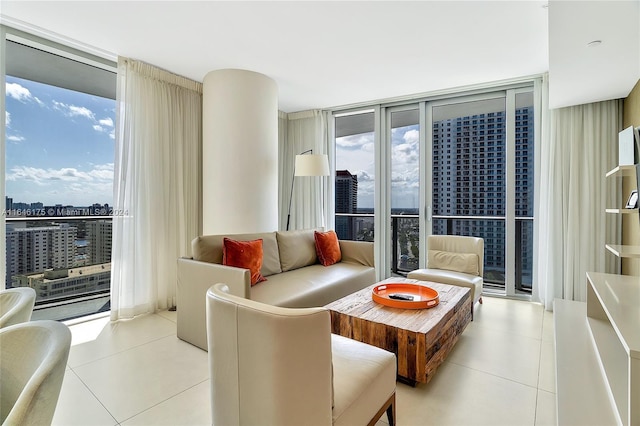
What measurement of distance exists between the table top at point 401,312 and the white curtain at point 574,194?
1.72 meters

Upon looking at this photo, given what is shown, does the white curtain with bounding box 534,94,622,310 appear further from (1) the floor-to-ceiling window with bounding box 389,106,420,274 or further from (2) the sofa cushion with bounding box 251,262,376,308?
(2) the sofa cushion with bounding box 251,262,376,308

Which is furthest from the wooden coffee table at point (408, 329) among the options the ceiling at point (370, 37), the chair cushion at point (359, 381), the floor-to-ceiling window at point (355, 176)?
the floor-to-ceiling window at point (355, 176)

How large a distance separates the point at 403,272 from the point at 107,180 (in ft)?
13.4

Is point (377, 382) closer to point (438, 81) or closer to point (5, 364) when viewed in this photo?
point (5, 364)

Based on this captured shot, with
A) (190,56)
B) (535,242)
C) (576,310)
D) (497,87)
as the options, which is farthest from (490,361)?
(190,56)

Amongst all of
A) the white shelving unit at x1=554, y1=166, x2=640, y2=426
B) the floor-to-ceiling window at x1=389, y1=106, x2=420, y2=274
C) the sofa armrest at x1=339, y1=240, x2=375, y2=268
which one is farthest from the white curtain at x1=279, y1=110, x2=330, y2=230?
the white shelving unit at x1=554, y1=166, x2=640, y2=426

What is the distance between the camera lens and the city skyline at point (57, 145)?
2.97 metres

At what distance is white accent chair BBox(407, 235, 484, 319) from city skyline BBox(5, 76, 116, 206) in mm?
3632

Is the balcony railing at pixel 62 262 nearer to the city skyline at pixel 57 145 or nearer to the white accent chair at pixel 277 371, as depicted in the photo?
the city skyline at pixel 57 145

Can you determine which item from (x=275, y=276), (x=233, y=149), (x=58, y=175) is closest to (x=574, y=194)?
(x=275, y=276)

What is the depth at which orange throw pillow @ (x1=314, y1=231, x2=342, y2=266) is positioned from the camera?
147 inches

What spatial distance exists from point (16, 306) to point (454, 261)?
373cm

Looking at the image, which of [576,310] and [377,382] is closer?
[377,382]

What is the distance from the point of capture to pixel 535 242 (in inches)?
150
